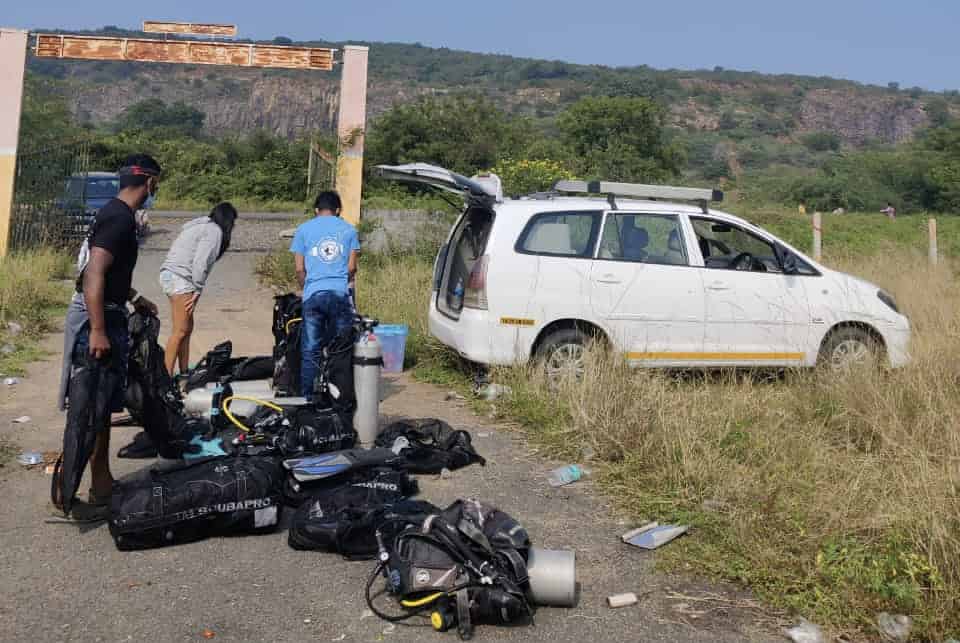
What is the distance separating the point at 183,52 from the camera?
57.8 ft

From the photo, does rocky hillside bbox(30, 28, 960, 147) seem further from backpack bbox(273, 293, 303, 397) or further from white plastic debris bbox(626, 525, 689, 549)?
white plastic debris bbox(626, 525, 689, 549)

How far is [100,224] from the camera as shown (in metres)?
5.50

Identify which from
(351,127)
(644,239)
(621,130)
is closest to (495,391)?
(644,239)

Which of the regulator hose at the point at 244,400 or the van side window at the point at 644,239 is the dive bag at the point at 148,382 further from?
the van side window at the point at 644,239

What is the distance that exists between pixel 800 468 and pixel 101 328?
13.2 feet

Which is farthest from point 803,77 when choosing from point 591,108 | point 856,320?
point 856,320

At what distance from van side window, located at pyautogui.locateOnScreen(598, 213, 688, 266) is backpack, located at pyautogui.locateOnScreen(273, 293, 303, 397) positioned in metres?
2.65

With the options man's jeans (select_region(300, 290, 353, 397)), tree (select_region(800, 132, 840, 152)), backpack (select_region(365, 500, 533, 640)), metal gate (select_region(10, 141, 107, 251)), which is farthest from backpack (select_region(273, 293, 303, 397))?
tree (select_region(800, 132, 840, 152))

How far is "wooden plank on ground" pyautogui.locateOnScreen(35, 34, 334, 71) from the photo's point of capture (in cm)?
1748

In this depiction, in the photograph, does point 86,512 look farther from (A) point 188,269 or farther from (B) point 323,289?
(A) point 188,269

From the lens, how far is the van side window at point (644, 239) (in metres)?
9.10

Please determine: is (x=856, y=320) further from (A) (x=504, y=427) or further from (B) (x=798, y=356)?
(A) (x=504, y=427)

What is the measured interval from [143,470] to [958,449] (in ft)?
16.1

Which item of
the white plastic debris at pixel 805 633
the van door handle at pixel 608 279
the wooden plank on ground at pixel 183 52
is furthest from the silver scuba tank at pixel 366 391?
the wooden plank on ground at pixel 183 52
